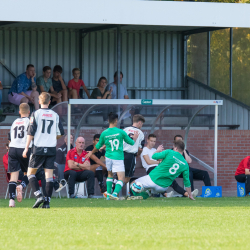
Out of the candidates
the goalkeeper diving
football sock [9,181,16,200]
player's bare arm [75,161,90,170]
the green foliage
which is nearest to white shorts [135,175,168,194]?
the goalkeeper diving

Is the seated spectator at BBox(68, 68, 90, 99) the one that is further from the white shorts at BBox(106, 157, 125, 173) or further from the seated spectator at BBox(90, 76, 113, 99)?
the white shorts at BBox(106, 157, 125, 173)

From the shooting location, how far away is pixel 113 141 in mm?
10523

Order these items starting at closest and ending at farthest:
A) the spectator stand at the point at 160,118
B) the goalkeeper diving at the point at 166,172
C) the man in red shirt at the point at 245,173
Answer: the goalkeeper diving at the point at 166,172 → the spectator stand at the point at 160,118 → the man in red shirt at the point at 245,173

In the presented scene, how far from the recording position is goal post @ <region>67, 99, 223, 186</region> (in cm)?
1230

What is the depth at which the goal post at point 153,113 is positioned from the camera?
12.3 meters

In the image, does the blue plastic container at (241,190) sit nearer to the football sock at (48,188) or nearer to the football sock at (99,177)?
the football sock at (99,177)

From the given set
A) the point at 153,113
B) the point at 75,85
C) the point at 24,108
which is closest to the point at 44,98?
the point at 24,108

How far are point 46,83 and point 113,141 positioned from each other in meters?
4.82

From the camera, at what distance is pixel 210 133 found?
13312 millimetres
